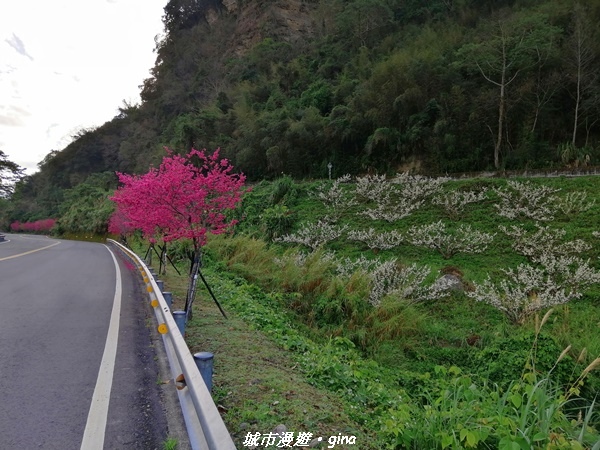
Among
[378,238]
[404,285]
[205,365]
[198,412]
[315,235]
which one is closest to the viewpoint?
[198,412]

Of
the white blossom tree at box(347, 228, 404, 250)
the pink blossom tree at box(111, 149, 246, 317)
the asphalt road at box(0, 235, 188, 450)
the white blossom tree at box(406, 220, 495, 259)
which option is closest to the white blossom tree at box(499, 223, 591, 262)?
the white blossom tree at box(406, 220, 495, 259)

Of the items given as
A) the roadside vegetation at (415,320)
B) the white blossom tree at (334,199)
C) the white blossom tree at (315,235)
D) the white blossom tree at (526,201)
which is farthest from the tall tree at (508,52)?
the white blossom tree at (315,235)

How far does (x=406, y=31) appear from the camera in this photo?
136 ft

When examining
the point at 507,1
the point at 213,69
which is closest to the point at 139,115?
the point at 213,69

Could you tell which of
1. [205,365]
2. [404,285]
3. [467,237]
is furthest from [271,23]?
[205,365]

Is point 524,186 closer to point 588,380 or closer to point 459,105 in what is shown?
point 459,105

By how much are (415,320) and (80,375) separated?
8045 mm

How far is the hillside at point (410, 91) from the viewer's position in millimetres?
24141

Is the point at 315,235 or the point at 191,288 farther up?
the point at 191,288

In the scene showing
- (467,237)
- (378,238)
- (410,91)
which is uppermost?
(410,91)

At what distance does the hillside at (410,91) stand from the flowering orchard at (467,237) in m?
5.61

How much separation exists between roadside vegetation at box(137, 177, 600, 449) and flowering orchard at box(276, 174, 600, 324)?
82 mm

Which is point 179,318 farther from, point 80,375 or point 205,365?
point 205,365

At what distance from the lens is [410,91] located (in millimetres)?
26062
